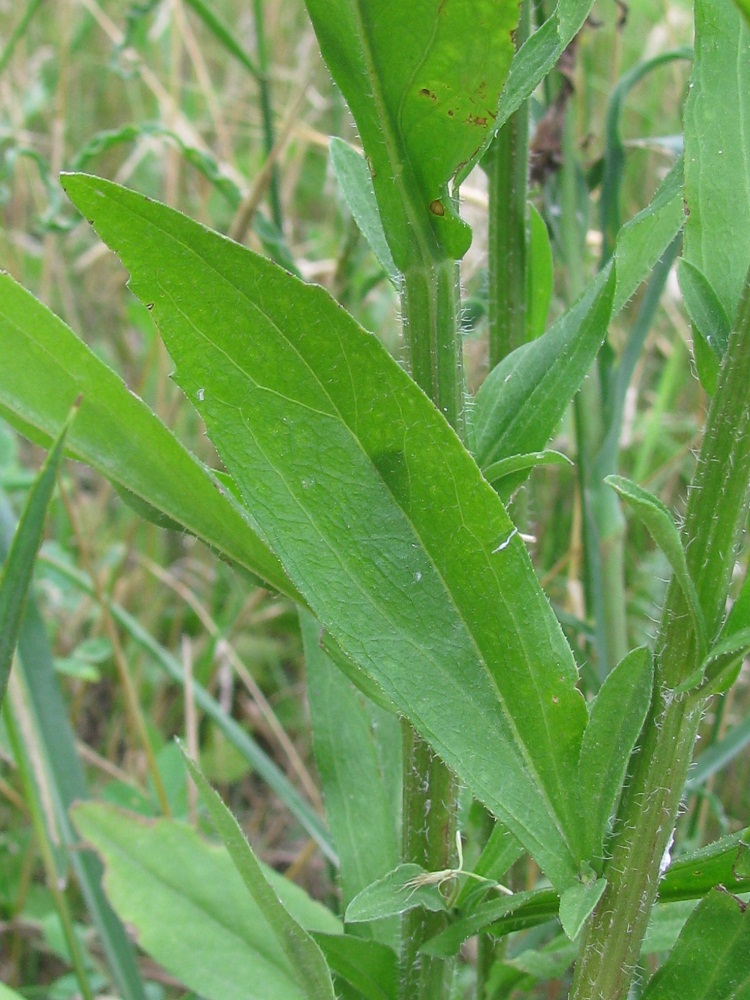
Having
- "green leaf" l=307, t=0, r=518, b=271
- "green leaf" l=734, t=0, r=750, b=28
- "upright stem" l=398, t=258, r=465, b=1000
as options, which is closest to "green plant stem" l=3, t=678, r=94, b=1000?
"upright stem" l=398, t=258, r=465, b=1000

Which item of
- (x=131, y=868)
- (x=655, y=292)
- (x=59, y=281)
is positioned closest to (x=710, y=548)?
(x=131, y=868)

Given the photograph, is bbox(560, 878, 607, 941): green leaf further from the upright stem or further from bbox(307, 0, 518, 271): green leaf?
bbox(307, 0, 518, 271): green leaf

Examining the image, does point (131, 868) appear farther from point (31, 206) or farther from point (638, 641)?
point (31, 206)

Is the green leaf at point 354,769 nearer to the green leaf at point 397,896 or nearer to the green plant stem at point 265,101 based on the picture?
the green leaf at point 397,896

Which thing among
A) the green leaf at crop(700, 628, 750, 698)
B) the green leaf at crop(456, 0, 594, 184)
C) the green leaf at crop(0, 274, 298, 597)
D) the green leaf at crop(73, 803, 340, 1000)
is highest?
the green leaf at crop(456, 0, 594, 184)

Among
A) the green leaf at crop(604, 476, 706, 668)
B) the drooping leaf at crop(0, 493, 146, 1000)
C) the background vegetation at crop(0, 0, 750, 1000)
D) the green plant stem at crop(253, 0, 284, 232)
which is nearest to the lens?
the green leaf at crop(604, 476, 706, 668)

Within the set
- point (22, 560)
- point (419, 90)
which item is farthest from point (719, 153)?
point (22, 560)

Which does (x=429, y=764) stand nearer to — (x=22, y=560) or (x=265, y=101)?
(x=22, y=560)
